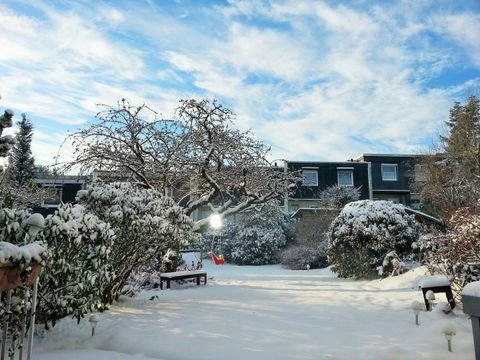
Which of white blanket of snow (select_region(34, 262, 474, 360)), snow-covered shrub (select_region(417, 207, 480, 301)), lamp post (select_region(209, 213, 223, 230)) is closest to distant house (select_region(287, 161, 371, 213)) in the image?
lamp post (select_region(209, 213, 223, 230))

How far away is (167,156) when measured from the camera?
11.3m

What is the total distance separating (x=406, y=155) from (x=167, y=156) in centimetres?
2892

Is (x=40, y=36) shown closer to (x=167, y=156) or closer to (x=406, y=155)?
(x=167, y=156)

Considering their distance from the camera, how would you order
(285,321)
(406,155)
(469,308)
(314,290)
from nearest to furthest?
(469,308) < (285,321) < (314,290) < (406,155)

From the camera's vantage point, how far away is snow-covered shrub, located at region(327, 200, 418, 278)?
11.9m

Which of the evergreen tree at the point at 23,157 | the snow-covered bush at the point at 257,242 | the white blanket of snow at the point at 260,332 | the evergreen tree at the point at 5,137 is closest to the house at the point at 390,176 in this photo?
the snow-covered bush at the point at 257,242

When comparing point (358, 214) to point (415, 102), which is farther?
point (358, 214)

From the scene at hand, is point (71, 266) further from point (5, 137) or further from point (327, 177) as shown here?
point (327, 177)

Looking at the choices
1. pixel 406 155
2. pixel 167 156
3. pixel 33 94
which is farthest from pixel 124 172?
pixel 406 155

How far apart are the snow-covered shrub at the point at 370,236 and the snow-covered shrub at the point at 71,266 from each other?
29.2 ft

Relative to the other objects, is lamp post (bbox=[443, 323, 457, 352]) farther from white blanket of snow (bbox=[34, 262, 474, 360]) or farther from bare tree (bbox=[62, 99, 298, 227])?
bare tree (bbox=[62, 99, 298, 227])

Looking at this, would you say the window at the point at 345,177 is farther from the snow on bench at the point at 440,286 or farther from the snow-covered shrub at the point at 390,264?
the snow on bench at the point at 440,286

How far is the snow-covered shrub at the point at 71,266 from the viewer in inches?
180

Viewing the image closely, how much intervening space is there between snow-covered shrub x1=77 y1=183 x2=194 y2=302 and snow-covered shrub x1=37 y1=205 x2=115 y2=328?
1.40 metres
